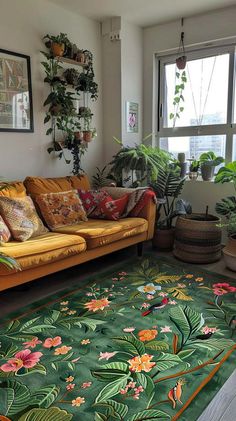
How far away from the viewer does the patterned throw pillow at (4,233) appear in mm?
2408

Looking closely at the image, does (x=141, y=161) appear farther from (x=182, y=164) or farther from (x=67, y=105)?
(x=67, y=105)

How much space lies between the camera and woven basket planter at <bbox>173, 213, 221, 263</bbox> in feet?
10.4

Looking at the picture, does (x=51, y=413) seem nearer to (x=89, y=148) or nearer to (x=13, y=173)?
(x=13, y=173)

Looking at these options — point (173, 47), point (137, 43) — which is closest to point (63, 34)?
point (137, 43)

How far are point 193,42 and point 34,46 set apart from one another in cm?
176

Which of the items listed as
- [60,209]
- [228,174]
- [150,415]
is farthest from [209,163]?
[150,415]

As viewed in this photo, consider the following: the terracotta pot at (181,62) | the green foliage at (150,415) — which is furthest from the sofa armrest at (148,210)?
the green foliage at (150,415)

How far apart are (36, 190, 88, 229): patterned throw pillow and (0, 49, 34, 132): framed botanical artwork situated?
76 cm

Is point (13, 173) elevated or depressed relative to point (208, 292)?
elevated

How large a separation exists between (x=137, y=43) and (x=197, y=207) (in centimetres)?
213

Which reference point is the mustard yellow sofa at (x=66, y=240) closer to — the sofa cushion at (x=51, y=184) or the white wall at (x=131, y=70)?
the sofa cushion at (x=51, y=184)

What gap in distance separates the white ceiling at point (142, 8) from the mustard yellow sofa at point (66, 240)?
1773 mm

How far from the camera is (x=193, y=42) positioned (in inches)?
145

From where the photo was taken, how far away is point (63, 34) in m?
3.33
